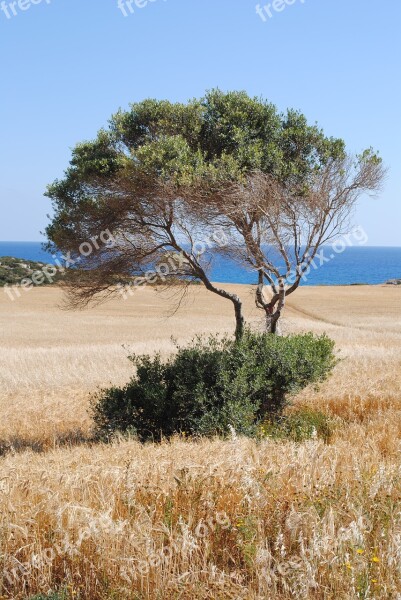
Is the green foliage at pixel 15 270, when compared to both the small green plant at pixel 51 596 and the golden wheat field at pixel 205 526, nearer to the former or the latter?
the golden wheat field at pixel 205 526

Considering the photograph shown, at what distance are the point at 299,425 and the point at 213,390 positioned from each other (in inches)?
80.6

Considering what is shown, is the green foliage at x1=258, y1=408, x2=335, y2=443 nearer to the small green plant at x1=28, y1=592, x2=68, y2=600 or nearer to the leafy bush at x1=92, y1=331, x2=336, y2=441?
the leafy bush at x1=92, y1=331, x2=336, y2=441

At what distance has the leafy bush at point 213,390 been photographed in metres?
11.5

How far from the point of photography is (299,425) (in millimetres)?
12305

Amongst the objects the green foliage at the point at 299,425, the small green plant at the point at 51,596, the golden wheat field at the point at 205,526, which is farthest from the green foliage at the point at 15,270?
the small green plant at the point at 51,596

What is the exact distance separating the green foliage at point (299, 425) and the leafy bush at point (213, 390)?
0.77 feet

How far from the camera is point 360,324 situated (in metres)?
40.5

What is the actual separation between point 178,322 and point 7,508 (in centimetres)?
3502

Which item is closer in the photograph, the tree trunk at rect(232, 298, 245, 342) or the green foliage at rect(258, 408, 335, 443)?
the green foliage at rect(258, 408, 335, 443)

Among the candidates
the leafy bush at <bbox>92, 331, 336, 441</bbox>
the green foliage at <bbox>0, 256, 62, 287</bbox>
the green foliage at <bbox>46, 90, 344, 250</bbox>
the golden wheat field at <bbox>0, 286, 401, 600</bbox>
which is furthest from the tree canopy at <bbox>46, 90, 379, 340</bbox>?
the green foliage at <bbox>0, 256, 62, 287</bbox>

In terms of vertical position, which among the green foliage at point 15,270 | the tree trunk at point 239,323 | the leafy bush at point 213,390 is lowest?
the leafy bush at point 213,390

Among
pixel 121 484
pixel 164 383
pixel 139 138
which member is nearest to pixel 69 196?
pixel 139 138

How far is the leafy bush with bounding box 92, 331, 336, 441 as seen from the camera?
11.5 meters

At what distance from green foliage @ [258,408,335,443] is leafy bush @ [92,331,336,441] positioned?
0.23 meters
